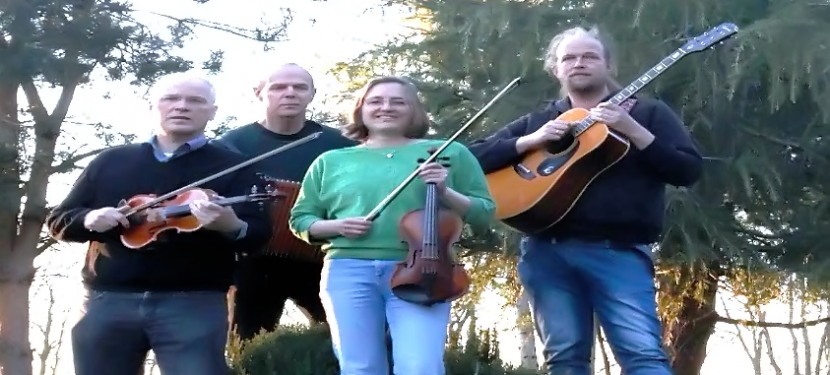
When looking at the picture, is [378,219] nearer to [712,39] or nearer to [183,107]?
[183,107]

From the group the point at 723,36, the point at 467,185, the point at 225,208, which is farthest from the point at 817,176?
the point at 225,208

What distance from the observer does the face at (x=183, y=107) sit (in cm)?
309

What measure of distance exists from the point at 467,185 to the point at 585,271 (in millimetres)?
566

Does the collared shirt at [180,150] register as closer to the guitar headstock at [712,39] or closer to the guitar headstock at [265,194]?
the guitar headstock at [265,194]

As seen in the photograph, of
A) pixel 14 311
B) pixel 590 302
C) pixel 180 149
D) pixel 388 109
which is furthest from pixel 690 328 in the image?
pixel 14 311

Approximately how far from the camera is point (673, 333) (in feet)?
25.4

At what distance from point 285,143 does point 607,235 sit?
119 cm

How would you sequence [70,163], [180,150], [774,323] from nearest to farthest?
[180,150] < [774,323] < [70,163]

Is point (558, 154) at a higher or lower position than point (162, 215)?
higher

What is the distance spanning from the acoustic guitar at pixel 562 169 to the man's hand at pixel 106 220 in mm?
1268

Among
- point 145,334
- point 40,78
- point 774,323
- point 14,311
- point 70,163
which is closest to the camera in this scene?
point 145,334

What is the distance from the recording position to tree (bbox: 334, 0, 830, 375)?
526 centimetres

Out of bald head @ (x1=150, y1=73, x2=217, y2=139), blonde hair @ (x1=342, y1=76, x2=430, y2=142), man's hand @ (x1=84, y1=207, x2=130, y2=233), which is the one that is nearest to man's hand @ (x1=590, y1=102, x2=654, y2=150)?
blonde hair @ (x1=342, y1=76, x2=430, y2=142)

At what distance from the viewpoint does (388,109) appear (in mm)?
3033
